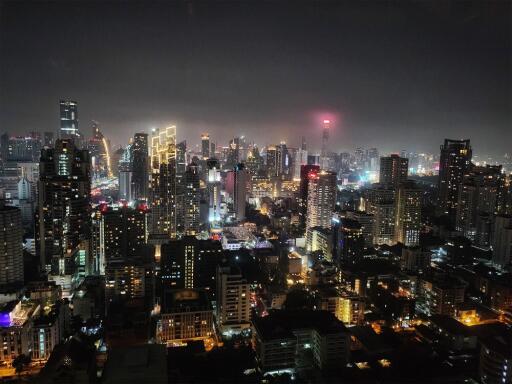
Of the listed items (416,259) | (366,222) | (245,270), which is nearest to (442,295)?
(416,259)

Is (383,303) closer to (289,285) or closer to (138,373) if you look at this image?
(289,285)

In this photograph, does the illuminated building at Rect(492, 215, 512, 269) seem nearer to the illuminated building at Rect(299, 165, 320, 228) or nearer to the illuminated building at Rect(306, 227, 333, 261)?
the illuminated building at Rect(306, 227, 333, 261)

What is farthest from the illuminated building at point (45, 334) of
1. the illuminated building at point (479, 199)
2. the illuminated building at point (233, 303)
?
the illuminated building at point (479, 199)

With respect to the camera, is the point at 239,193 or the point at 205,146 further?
the point at 205,146

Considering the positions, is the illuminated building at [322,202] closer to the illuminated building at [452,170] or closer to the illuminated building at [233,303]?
the illuminated building at [452,170]

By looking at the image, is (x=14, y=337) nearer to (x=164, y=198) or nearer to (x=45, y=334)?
(x=45, y=334)

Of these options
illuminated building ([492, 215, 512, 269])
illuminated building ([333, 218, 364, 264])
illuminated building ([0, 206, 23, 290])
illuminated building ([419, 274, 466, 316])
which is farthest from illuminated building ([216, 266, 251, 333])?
illuminated building ([492, 215, 512, 269])

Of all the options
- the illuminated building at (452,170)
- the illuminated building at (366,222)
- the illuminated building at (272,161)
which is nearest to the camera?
the illuminated building at (366,222)

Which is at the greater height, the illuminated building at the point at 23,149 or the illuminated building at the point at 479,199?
the illuminated building at the point at 23,149
